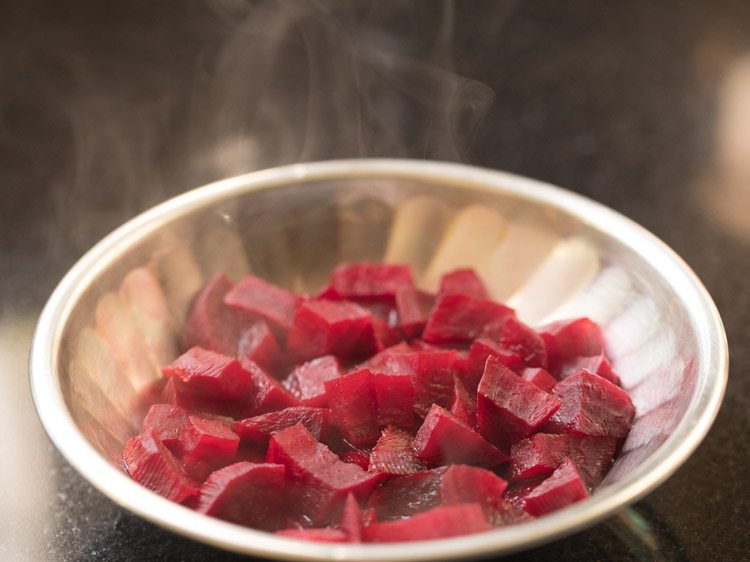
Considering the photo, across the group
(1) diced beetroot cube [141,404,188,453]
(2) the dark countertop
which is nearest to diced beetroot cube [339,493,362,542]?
(1) diced beetroot cube [141,404,188,453]

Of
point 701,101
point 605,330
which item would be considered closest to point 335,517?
point 605,330

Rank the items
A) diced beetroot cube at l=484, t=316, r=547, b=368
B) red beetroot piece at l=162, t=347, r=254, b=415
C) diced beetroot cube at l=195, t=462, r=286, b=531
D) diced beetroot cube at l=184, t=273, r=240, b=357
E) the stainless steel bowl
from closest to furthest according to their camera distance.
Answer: the stainless steel bowl, diced beetroot cube at l=195, t=462, r=286, b=531, red beetroot piece at l=162, t=347, r=254, b=415, diced beetroot cube at l=484, t=316, r=547, b=368, diced beetroot cube at l=184, t=273, r=240, b=357

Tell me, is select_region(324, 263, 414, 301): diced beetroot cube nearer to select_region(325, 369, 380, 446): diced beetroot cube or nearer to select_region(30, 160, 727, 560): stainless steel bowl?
select_region(30, 160, 727, 560): stainless steel bowl

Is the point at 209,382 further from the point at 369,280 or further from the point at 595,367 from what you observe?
the point at 595,367

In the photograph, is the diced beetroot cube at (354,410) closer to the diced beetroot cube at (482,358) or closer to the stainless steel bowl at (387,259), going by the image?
the diced beetroot cube at (482,358)

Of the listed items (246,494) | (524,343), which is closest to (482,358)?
(524,343)

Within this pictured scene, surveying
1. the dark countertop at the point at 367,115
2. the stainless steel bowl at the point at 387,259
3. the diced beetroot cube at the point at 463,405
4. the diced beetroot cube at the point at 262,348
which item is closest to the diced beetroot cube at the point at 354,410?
the diced beetroot cube at the point at 463,405

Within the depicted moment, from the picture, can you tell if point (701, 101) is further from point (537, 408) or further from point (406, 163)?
point (537, 408)
